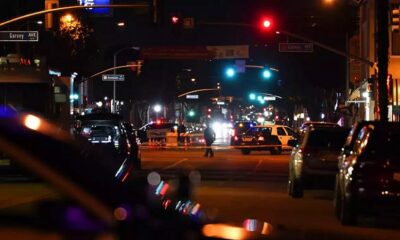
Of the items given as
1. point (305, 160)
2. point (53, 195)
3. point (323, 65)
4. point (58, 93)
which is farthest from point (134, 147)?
point (323, 65)

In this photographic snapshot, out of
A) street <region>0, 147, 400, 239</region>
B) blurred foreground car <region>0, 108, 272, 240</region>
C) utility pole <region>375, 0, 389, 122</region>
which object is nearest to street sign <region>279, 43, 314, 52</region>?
utility pole <region>375, 0, 389, 122</region>

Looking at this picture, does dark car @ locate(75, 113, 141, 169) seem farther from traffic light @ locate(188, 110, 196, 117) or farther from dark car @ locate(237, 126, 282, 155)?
A: traffic light @ locate(188, 110, 196, 117)

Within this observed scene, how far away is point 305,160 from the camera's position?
17.0m

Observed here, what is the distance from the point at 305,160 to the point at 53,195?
45.7ft

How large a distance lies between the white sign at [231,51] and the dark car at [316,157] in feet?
122

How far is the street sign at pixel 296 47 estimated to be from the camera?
31.8 metres

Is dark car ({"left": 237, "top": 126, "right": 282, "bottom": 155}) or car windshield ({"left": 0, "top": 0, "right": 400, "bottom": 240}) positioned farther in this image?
dark car ({"left": 237, "top": 126, "right": 282, "bottom": 155})

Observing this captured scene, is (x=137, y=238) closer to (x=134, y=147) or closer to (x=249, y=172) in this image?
(x=134, y=147)

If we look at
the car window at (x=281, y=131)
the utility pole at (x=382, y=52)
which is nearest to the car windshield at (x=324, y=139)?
the utility pole at (x=382, y=52)

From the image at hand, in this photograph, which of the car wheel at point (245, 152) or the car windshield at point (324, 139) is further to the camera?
the car wheel at point (245, 152)

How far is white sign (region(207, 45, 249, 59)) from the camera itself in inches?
2136

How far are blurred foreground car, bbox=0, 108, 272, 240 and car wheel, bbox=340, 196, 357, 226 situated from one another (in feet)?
28.9

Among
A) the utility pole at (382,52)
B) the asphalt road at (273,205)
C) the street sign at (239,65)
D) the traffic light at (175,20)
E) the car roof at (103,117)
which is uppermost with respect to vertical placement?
the street sign at (239,65)

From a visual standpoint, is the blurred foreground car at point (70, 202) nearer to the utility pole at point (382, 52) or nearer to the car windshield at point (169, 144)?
the car windshield at point (169, 144)
